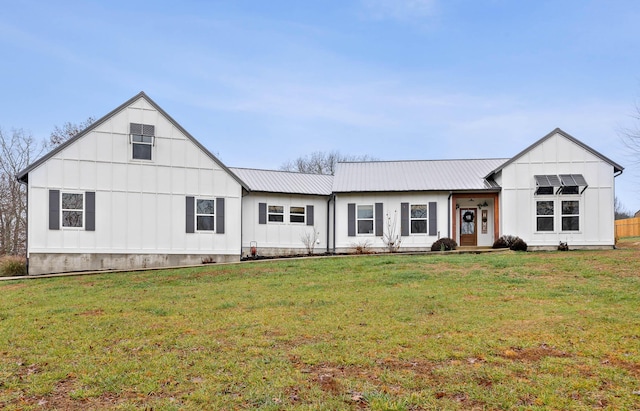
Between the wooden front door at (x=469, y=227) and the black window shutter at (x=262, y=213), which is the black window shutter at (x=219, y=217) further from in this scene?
the wooden front door at (x=469, y=227)

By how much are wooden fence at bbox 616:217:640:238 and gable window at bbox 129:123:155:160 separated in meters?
38.9

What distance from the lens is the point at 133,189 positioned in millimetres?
17594

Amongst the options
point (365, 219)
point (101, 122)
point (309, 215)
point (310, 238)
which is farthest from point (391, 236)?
point (101, 122)

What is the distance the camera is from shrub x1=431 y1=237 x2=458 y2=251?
64.5 ft

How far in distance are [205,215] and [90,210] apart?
4224mm

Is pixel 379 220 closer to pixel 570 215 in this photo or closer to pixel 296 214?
pixel 296 214

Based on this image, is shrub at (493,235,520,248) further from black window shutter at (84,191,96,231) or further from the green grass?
black window shutter at (84,191,96,231)

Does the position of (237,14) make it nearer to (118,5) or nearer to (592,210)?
(118,5)

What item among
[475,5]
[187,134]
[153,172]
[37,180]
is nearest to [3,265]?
[37,180]

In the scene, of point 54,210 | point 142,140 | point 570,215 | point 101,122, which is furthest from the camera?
point 570,215

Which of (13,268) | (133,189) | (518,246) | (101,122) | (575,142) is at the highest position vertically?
(101,122)

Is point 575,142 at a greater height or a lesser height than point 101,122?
lesser

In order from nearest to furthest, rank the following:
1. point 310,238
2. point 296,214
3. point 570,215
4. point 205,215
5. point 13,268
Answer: point 13,268
point 205,215
point 570,215
point 310,238
point 296,214

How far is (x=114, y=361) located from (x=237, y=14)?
45.3ft
